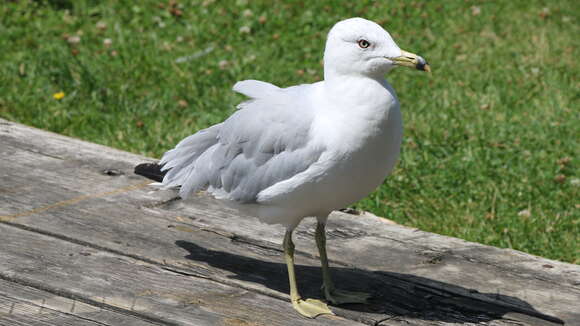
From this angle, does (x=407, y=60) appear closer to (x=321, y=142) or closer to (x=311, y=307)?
(x=321, y=142)

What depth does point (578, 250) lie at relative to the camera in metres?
4.30

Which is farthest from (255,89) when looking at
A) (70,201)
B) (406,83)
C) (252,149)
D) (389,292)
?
(406,83)

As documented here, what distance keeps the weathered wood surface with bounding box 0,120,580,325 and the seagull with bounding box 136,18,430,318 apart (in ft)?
0.59

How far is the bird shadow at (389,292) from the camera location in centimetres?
299

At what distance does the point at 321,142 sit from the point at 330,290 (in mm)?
553

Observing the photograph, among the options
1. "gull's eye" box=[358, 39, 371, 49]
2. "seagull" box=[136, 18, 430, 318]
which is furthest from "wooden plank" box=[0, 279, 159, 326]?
"gull's eye" box=[358, 39, 371, 49]

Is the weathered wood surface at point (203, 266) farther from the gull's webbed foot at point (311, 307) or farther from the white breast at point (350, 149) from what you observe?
the white breast at point (350, 149)

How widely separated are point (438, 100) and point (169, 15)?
8.76 ft

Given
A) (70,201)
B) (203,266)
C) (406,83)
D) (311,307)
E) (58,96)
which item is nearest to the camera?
(311,307)

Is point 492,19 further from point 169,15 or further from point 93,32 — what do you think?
point 93,32

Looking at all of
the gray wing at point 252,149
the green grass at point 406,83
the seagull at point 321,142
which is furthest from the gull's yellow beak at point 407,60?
the green grass at point 406,83

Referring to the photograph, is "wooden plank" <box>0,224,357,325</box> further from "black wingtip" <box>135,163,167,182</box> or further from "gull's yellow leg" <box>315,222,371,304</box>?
"black wingtip" <box>135,163,167,182</box>

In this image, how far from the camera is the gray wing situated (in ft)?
9.74

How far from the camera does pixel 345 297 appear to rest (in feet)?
10.0
